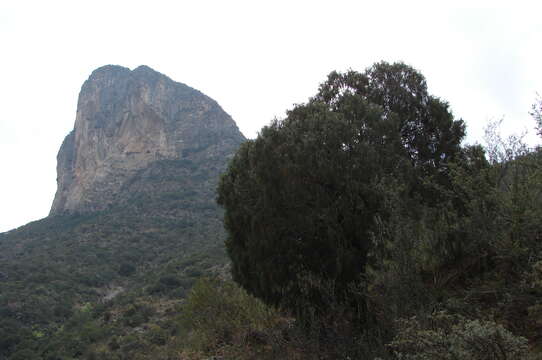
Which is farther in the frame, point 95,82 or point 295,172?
point 95,82

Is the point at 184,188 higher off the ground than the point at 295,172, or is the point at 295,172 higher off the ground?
the point at 184,188

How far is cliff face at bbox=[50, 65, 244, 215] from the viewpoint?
83.8 metres

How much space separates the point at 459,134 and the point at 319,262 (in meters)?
6.11

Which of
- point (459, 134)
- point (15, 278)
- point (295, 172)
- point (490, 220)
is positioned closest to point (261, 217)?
point (295, 172)

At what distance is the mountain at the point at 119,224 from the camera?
3334 cm

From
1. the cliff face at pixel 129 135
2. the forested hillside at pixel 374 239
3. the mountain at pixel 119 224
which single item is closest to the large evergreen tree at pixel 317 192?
the forested hillside at pixel 374 239

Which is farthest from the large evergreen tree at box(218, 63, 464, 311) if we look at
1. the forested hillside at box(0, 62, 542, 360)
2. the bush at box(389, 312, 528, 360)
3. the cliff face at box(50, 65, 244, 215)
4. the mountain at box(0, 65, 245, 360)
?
the cliff face at box(50, 65, 244, 215)

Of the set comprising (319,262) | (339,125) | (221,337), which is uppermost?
(339,125)

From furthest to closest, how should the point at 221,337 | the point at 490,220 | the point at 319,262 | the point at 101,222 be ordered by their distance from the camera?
the point at 101,222, the point at 221,337, the point at 319,262, the point at 490,220

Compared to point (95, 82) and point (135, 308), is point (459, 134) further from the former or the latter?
point (95, 82)

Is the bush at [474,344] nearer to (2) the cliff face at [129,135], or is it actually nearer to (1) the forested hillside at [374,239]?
(1) the forested hillside at [374,239]

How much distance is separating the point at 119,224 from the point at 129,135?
117 ft

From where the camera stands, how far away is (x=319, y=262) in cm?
933

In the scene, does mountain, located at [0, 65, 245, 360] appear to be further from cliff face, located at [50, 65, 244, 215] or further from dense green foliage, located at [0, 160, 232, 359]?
cliff face, located at [50, 65, 244, 215]
